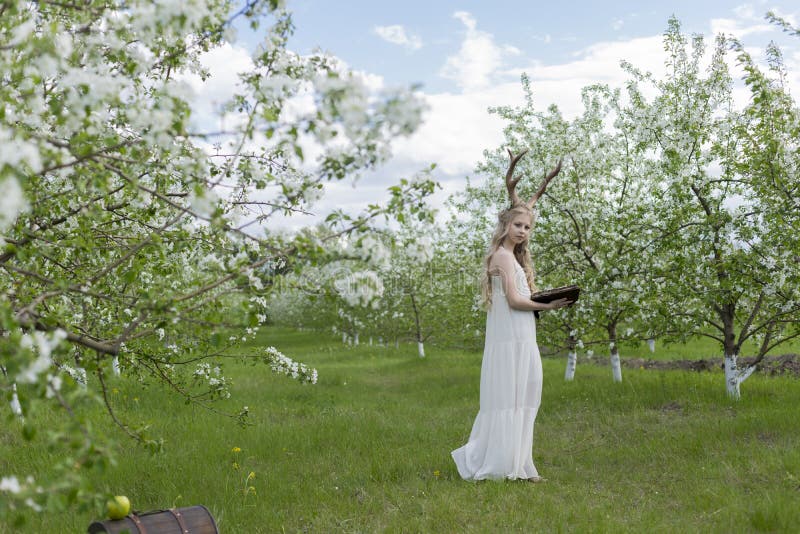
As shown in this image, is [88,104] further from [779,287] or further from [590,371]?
[590,371]

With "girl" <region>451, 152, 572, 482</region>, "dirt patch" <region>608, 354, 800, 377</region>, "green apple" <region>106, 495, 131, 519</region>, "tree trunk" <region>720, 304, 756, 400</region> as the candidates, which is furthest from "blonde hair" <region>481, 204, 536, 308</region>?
"dirt patch" <region>608, 354, 800, 377</region>

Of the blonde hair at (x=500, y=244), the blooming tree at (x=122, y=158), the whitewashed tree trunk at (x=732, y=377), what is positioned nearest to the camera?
the blooming tree at (x=122, y=158)

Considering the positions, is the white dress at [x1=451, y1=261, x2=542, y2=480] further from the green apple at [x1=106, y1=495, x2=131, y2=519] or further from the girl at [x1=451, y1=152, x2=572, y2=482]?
the green apple at [x1=106, y1=495, x2=131, y2=519]

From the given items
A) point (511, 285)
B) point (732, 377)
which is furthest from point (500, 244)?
point (732, 377)

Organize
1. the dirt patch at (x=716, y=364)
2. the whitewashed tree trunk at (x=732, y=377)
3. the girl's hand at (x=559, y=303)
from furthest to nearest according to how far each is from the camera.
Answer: the dirt patch at (x=716, y=364) < the whitewashed tree trunk at (x=732, y=377) < the girl's hand at (x=559, y=303)

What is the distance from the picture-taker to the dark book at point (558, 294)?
615cm

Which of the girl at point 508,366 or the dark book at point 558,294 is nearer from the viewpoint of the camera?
the dark book at point 558,294

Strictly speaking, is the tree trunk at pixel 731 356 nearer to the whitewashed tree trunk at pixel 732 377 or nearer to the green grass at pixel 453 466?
the whitewashed tree trunk at pixel 732 377

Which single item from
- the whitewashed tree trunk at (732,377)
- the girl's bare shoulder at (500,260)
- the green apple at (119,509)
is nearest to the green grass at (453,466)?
the whitewashed tree trunk at (732,377)

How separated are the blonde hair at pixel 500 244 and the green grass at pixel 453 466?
78.9 inches

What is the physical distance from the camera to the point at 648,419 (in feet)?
30.9

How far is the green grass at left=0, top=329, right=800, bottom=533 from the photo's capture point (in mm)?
5652

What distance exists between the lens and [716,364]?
14836 mm

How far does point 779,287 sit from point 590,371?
Result: 24.3 feet
